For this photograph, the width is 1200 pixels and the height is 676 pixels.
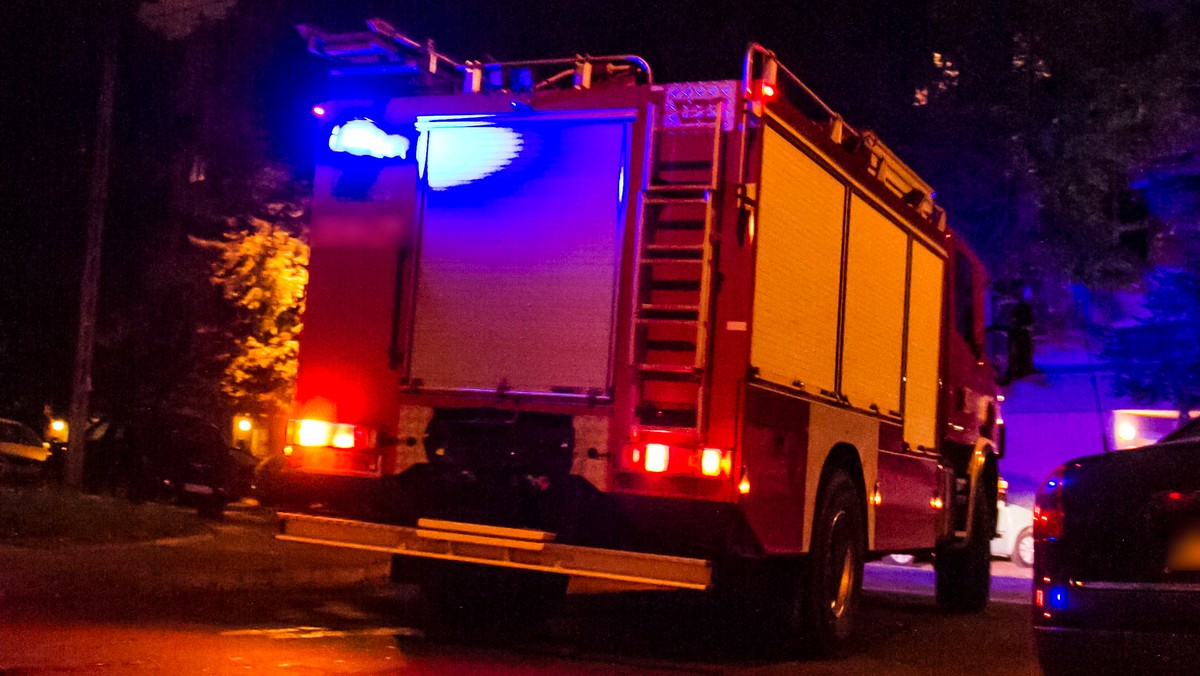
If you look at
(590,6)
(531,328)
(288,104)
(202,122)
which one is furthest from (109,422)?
(531,328)

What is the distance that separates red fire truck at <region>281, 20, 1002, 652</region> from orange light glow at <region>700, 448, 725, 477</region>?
10 mm

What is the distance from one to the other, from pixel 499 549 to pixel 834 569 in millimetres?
2442

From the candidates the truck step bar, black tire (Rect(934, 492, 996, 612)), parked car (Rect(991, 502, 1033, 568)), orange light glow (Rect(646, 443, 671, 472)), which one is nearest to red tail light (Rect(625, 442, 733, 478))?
orange light glow (Rect(646, 443, 671, 472))

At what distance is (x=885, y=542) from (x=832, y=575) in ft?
3.66

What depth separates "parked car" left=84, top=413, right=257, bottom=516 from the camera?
1891 centimetres

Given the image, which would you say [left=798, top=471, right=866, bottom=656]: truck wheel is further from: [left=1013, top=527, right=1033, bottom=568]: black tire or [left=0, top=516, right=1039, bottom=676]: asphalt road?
[left=1013, top=527, right=1033, bottom=568]: black tire

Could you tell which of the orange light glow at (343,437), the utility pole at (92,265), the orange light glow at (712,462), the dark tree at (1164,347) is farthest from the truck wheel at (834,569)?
the utility pole at (92,265)

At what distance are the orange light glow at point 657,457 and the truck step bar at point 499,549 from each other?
1.49ft

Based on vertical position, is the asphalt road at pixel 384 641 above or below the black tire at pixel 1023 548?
below

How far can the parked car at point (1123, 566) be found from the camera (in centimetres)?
549

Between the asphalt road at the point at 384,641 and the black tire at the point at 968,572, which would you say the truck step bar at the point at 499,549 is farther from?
the black tire at the point at 968,572

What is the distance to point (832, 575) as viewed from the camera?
8945mm

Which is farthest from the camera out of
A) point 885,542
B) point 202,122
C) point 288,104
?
point 202,122

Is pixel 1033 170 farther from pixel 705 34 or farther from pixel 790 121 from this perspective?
pixel 790 121
